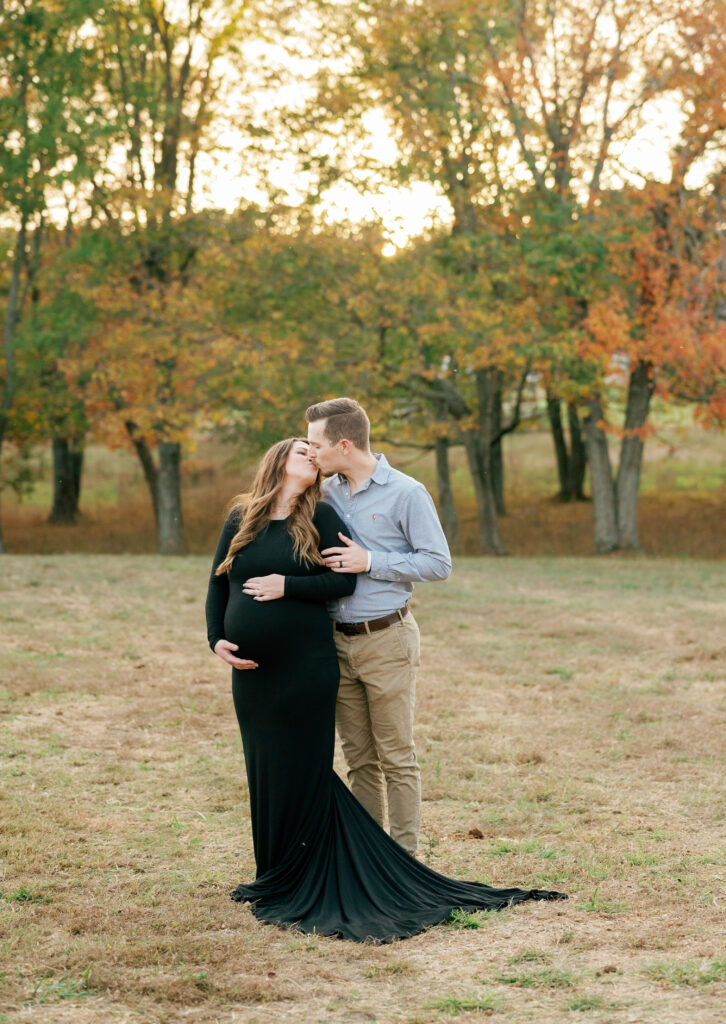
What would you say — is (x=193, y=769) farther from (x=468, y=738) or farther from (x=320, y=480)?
(x=320, y=480)

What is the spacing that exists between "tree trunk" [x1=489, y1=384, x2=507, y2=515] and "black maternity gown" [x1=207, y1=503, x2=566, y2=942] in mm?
18952

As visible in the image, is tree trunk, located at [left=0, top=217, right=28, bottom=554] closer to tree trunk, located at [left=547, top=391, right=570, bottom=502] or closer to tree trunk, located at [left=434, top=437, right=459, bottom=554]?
tree trunk, located at [left=434, top=437, right=459, bottom=554]

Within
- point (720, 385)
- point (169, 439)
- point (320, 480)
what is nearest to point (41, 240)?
point (169, 439)

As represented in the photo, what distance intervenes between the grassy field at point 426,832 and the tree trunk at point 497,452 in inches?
494

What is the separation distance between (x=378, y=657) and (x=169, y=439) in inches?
706

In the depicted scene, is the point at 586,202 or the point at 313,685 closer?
the point at 313,685

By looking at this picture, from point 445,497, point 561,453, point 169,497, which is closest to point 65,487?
point 169,497

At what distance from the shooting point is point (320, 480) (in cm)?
493

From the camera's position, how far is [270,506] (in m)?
4.89

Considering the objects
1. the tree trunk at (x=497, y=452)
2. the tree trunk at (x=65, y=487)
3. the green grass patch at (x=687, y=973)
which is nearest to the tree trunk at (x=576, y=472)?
the tree trunk at (x=497, y=452)

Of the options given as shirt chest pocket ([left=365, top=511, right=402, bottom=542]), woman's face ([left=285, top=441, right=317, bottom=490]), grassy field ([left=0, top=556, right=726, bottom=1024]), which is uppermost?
woman's face ([left=285, top=441, right=317, bottom=490])

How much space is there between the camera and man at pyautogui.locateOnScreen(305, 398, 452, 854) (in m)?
4.89

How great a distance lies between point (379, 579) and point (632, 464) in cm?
1849

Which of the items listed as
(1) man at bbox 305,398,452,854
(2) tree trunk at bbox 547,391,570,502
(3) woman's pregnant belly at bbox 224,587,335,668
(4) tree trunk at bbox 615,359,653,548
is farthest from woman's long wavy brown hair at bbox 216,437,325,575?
(2) tree trunk at bbox 547,391,570,502
